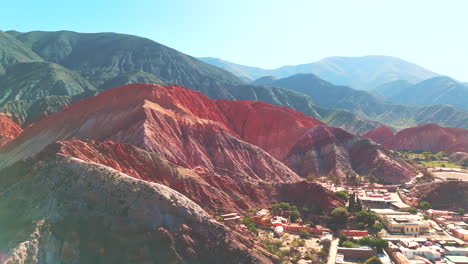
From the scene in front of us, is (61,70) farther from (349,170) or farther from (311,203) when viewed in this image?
(311,203)

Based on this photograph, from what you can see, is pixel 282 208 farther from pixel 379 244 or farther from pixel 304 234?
pixel 379 244

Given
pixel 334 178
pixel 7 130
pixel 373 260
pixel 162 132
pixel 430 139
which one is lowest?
pixel 334 178

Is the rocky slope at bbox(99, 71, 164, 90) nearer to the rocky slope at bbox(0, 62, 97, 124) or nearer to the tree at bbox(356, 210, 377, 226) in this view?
the rocky slope at bbox(0, 62, 97, 124)

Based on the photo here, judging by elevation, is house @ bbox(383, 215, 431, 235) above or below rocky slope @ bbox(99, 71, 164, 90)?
below

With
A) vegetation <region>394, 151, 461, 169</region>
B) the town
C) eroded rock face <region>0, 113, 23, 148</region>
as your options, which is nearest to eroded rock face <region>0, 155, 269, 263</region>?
the town

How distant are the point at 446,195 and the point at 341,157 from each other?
108 ft

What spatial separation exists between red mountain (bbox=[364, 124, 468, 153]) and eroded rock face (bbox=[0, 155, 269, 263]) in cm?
12737

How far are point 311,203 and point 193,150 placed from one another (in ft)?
95.5

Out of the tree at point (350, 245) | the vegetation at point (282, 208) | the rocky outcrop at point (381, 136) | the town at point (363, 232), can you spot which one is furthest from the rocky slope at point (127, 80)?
the tree at point (350, 245)

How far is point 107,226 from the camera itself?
29922 millimetres

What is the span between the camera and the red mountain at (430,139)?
5340 inches

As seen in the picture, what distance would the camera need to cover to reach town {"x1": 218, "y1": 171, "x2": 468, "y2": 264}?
4066 centimetres

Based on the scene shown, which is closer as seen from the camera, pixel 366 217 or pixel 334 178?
pixel 366 217

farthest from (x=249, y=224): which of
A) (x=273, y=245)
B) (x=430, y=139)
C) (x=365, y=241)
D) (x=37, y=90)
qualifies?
(x=37, y=90)
